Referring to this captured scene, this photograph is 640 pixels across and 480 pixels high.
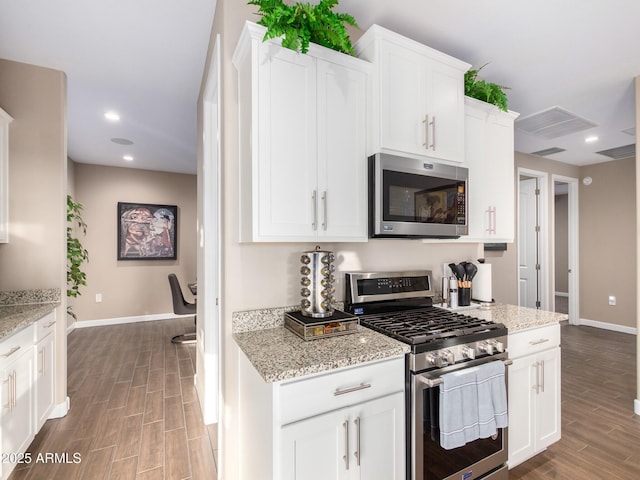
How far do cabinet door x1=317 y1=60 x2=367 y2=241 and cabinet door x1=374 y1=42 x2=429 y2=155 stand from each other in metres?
0.12

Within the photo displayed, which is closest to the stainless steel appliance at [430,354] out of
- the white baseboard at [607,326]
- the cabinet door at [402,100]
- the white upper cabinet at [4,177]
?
the cabinet door at [402,100]

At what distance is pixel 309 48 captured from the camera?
1.62 m

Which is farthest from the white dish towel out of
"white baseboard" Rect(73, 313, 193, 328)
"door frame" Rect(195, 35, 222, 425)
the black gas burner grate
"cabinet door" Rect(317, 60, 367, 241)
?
"white baseboard" Rect(73, 313, 193, 328)

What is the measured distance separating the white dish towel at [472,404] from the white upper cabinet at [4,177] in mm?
3156

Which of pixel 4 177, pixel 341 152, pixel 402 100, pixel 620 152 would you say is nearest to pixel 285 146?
pixel 341 152

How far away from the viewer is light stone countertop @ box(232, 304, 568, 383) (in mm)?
1247

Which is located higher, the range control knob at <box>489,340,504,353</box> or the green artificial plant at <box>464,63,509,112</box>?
the green artificial plant at <box>464,63,509,112</box>

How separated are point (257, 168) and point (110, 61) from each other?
6.59ft

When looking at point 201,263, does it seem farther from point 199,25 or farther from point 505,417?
point 505,417

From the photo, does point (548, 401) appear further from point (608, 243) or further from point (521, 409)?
point (608, 243)

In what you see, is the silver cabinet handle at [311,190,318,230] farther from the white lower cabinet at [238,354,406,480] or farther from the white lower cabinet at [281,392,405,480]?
the white lower cabinet at [281,392,405,480]

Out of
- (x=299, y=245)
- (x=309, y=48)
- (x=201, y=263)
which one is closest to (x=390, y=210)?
(x=299, y=245)

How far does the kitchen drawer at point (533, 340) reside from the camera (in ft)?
6.13

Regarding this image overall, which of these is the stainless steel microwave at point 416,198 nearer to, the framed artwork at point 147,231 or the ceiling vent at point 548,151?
the ceiling vent at point 548,151
